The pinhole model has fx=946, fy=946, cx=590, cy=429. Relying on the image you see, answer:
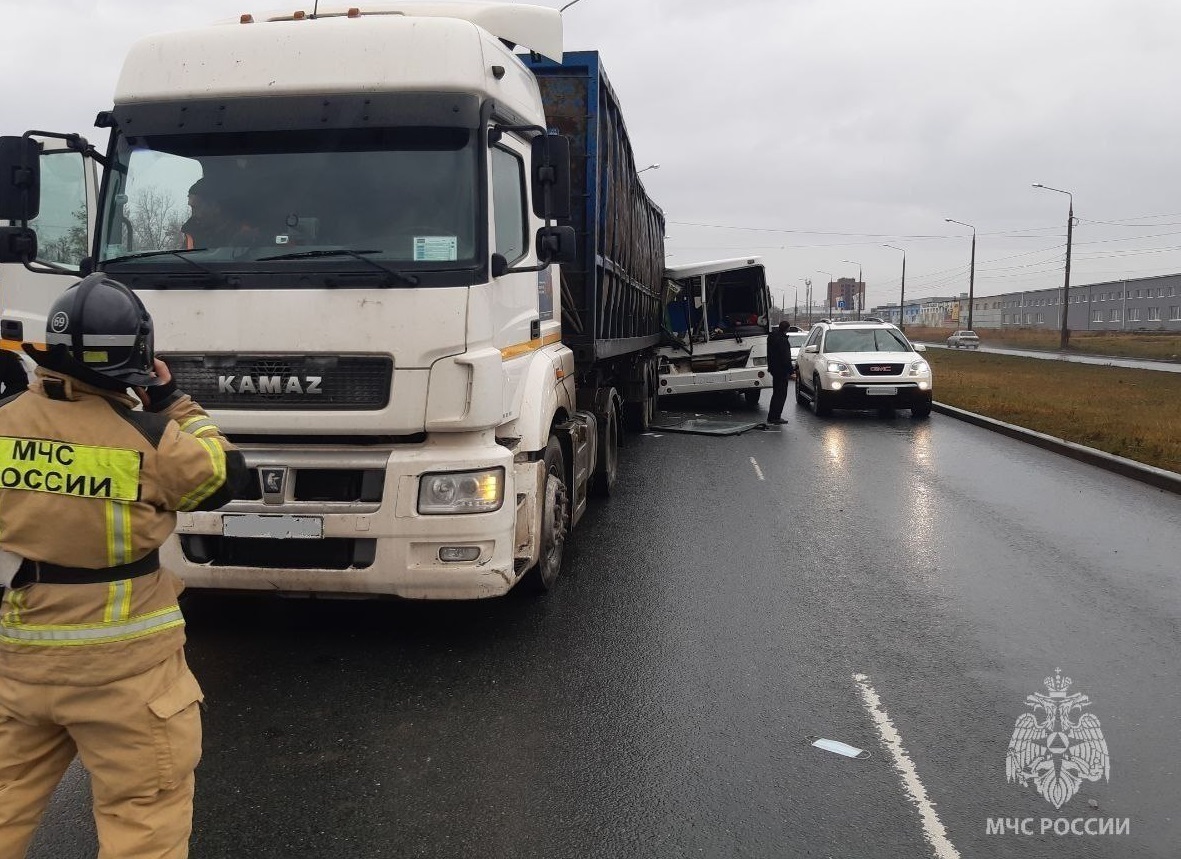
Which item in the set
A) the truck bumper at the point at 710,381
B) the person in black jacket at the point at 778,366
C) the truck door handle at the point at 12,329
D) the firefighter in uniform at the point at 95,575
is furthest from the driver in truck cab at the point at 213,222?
the truck bumper at the point at 710,381

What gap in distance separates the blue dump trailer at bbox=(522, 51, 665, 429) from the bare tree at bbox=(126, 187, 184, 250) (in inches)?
91.9

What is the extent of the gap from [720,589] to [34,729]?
14.4 feet

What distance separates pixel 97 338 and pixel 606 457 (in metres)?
6.82

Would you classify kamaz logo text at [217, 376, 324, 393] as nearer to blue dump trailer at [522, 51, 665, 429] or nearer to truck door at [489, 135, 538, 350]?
truck door at [489, 135, 538, 350]

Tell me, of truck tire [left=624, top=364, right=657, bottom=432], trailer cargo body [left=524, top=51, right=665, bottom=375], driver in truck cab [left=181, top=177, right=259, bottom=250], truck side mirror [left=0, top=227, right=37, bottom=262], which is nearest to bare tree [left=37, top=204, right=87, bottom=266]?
truck side mirror [left=0, top=227, right=37, bottom=262]

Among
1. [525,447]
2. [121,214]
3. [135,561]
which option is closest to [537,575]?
[525,447]

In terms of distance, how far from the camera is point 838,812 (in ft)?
11.0

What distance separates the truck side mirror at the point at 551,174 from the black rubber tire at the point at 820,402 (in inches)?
499

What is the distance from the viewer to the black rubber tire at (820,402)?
16969 mm

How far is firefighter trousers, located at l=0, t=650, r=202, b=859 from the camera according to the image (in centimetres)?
229

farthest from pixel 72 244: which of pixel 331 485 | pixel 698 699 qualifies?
pixel 698 699

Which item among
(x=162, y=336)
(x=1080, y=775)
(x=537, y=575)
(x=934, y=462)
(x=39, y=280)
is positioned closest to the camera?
(x=1080, y=775)

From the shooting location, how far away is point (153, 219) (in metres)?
4.79

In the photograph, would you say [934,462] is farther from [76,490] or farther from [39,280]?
[76,490]
